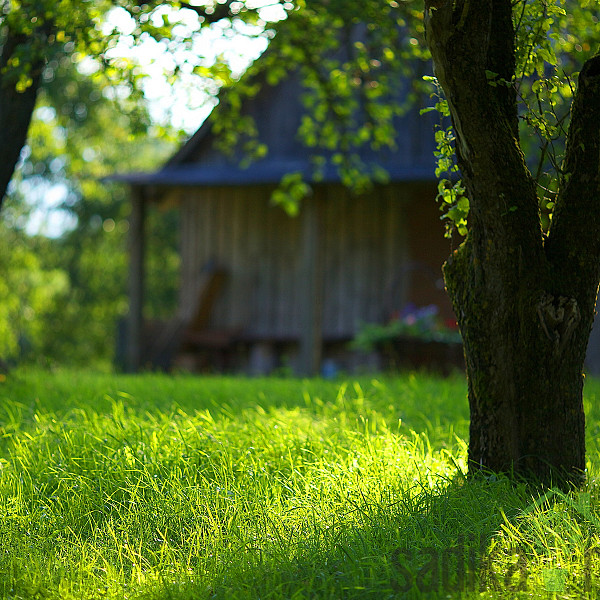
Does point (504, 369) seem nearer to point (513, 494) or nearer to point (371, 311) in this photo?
point (513, 494)

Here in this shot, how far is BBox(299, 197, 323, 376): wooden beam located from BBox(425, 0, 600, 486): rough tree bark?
688 cm

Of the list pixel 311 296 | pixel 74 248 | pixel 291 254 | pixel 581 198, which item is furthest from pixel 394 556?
pixel 74 248

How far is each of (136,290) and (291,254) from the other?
8.97ft

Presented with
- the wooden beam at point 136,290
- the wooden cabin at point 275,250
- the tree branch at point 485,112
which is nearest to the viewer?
the tree branch at point 485,112

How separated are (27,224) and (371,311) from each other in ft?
49.7

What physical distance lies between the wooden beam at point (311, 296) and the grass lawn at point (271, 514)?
5.65 m

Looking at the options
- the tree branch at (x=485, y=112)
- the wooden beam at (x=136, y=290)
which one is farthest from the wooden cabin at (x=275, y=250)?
the tree branch at (x=485, y=112)

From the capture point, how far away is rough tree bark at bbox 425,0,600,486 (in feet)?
11.7

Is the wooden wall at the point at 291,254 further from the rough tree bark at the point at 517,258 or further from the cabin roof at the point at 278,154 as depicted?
the rough tree bark at the point at 517,258

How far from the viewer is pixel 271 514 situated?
11.2ft

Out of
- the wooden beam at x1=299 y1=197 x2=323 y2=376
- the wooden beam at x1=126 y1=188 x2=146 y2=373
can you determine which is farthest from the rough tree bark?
the wooden beam at x1=126 y1=188 x2=146 y2=373

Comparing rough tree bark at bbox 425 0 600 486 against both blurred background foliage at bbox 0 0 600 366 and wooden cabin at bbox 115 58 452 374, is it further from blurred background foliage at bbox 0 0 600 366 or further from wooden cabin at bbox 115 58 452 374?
wooden cabin at bbox 115 58 452 374

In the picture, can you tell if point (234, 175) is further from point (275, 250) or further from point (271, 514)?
point (271, 514)

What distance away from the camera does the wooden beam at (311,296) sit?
420 inches
